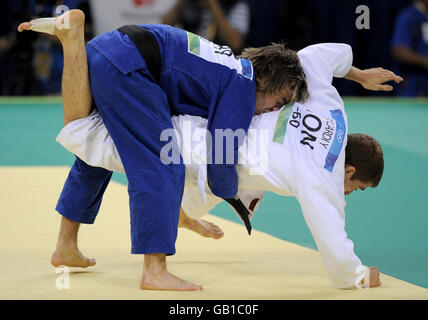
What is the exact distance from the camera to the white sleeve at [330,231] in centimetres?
263

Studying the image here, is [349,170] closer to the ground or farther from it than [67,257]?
farther from it

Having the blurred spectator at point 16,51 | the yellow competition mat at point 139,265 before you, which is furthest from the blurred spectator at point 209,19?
the yellow competition mat at point 139,265

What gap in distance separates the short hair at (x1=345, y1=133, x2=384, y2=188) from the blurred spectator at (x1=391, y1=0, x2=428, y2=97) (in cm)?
625

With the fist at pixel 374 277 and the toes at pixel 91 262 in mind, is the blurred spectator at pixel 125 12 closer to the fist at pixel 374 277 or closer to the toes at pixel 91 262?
the toes at pixel 91 262

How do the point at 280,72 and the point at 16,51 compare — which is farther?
the point at 16,51

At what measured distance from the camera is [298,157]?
271 cm

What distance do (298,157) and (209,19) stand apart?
5369 mm

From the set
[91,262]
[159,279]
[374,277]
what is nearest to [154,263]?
[159,279]

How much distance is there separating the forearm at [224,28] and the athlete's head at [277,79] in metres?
5.01

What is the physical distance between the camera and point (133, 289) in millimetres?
2680

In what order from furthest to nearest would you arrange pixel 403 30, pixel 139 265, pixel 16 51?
pixel 403 30, pixel 16 51, pixel 139 265

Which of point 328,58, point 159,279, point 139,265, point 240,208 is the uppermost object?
point 328,58

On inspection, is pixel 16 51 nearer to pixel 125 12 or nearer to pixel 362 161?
pixel 125 12

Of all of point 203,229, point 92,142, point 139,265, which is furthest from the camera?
point 203,229
